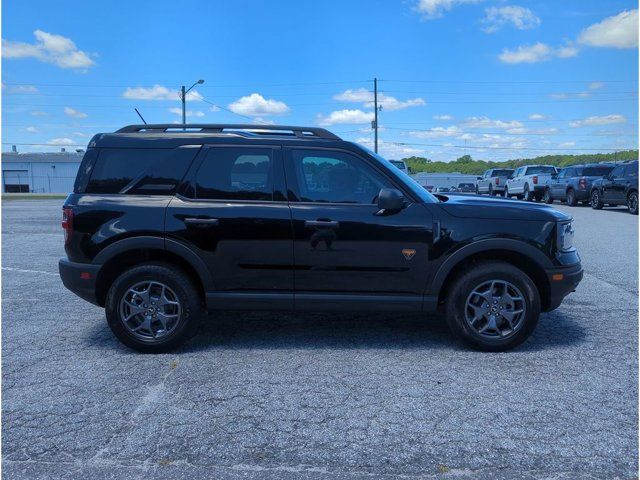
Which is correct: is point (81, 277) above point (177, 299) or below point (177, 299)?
above

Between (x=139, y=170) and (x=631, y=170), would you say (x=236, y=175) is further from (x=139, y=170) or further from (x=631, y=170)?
(x=631, y=170)

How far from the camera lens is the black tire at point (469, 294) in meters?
4.47

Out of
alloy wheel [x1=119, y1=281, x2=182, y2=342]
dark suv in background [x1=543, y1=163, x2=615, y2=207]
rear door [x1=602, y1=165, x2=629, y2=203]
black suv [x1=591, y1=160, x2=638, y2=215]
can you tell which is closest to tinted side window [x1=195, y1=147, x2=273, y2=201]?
alloy wheel [x1=119, y1=281, x2=182, y2=342]

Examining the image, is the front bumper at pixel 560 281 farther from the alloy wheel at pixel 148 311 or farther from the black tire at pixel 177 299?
the alloy wheel at pixel 148 311

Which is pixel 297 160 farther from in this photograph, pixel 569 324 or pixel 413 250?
pixel 569 324

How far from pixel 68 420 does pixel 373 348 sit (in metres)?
2.49

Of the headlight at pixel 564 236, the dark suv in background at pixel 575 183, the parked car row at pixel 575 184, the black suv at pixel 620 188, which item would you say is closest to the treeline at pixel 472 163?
the parked car row at pixel 575 184

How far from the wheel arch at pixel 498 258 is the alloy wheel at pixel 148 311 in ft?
7.54

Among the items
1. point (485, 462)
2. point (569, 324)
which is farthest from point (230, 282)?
point (569, 324)

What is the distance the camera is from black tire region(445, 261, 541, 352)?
4473 mm

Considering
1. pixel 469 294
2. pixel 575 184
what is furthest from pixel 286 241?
pixel 575 184

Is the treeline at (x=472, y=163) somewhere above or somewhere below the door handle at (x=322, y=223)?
above

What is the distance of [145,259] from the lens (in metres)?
4.67

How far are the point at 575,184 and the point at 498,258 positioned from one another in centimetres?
2102
